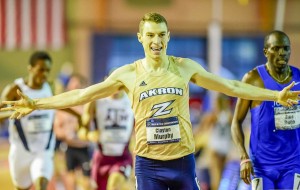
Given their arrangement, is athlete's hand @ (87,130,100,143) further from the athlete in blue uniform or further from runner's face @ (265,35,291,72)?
runner's face @ (265,35,291,72)

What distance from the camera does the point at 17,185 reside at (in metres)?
8.93

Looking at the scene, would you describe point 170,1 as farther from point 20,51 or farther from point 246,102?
point 246,102

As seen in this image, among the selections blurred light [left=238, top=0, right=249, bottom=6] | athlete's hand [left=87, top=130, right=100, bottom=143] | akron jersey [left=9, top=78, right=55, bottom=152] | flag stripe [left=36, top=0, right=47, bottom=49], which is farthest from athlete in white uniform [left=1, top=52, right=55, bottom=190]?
blurred light [left=238, top=0, right=249, bottom=6]

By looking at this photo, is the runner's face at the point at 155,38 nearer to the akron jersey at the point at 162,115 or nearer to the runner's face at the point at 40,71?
the akron jersey at the point at 162,115

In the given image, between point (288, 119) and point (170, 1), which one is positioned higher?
point (170, 1)

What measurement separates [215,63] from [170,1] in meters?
2.53

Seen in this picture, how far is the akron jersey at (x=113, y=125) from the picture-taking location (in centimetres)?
971

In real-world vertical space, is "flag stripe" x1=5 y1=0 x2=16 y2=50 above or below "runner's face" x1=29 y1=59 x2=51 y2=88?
above

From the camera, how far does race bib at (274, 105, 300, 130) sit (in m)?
6.90

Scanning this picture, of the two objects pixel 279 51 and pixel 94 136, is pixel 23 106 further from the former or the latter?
pixel 94 136

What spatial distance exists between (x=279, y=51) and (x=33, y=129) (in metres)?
3.37

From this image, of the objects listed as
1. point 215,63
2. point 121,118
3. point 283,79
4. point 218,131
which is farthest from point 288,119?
point 215,63

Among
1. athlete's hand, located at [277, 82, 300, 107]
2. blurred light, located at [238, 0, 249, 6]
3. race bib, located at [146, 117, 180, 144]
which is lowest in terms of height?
race bib, located at [146, 117, 180, 144]

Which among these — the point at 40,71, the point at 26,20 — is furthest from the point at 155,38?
the point at 26,20
